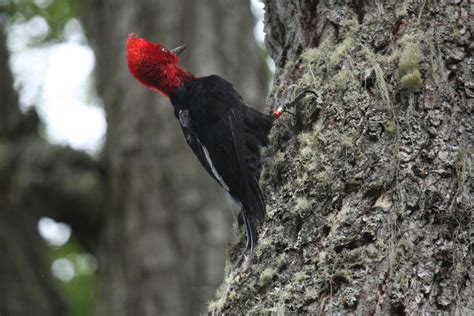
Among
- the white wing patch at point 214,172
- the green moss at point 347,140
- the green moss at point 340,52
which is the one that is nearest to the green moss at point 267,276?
the green moss at point 347,140

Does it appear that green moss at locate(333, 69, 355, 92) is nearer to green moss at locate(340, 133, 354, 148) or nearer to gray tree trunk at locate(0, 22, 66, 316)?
green moss at locate(340, 133, 354, 148)

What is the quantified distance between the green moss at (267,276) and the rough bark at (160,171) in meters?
2.33

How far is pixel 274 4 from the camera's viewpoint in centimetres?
318

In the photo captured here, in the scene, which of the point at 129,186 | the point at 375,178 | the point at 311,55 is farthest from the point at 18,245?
the point at 375,178

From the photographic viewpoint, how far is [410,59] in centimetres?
240

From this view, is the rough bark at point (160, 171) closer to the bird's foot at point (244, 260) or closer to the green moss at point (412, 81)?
the bird's foot at point (244, 260)

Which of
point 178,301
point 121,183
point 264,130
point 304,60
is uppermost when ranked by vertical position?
point 304,60

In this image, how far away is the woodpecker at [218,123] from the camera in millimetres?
3197

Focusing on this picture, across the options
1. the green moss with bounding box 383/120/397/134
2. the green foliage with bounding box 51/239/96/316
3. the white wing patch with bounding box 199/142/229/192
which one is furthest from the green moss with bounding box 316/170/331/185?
the green foliage with bounding box 51/239/96/316

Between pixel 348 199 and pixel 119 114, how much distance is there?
3.38 meters

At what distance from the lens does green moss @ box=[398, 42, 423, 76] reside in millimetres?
2387

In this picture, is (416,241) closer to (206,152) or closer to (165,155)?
(206,152)

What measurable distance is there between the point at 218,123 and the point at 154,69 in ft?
2.15

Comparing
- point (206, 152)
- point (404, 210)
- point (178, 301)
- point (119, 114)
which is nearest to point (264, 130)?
point (206, 152)
